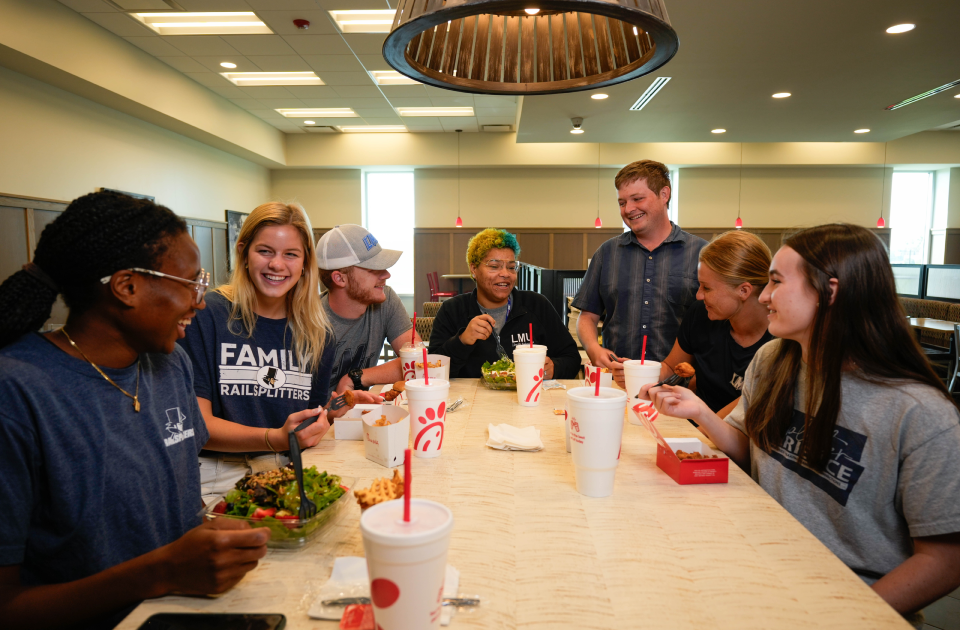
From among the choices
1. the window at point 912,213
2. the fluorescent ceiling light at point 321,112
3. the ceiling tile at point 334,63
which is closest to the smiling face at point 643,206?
the ceiling tile at point 334,63

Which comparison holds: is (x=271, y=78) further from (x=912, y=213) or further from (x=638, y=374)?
(x=912, y=213)

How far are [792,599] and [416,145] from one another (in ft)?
35.3

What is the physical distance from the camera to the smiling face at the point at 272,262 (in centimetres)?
190

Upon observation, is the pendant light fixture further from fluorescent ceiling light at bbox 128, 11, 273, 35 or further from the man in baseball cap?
fluorescent ceiling light at bbox 128, 11, 273, 35

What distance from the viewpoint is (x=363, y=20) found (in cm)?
584

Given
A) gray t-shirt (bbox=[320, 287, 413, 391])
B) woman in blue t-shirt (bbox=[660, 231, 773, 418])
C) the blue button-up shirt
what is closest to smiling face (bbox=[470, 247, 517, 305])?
gray t-shirt (bbox=[320, 287, 413, 391])

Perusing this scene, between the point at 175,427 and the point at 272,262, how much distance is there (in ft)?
2.48

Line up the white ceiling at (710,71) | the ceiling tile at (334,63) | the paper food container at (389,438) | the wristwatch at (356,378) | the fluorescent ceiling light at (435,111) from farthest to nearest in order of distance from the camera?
the fluorescent ceiling light at (435,111), the ceiling tile at (334,63), the white ceiling at (710,71), the wristwatch at (356,378), the paper food container at (389,438)

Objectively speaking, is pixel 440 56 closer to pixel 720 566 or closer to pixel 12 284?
pixel 12 284

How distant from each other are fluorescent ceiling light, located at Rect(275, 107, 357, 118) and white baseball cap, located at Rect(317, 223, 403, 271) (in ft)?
24.0

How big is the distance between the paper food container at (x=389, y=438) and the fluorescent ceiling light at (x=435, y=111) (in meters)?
8.34

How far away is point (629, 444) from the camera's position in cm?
162

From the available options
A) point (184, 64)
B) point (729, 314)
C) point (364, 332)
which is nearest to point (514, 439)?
point (729, 314)

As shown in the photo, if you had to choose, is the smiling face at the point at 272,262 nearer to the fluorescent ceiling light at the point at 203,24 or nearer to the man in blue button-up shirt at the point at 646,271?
the man in blue button-up shirt at the point at 646,271
